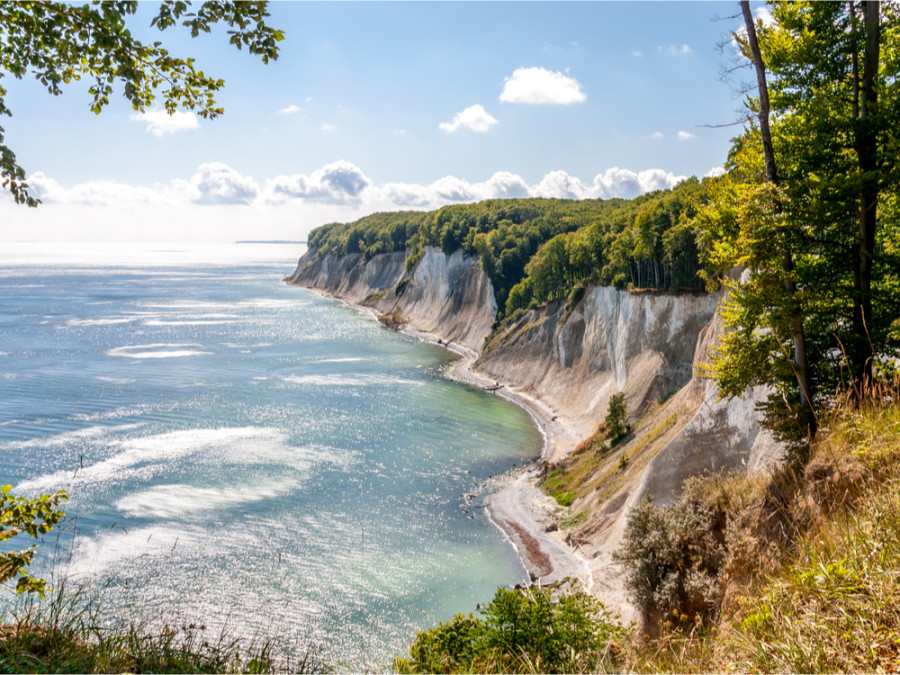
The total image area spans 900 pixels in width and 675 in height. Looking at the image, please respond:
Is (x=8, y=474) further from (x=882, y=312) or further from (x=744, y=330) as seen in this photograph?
(x=882, y=312)

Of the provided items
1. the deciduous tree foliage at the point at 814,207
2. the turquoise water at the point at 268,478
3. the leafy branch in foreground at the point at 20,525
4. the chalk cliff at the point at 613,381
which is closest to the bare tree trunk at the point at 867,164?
the deciduous tree foliage at the point at 814,207

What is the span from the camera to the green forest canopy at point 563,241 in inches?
2025

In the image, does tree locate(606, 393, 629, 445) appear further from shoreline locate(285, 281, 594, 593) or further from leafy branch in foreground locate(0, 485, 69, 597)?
leafy branch in foreground locate(0, 485, 69, 597)

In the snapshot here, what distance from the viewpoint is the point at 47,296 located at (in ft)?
497

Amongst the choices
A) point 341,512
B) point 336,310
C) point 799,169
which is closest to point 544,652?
point 799,169

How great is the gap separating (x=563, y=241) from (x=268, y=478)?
2057 inches

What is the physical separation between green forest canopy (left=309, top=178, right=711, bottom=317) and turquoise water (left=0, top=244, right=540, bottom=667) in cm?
1794

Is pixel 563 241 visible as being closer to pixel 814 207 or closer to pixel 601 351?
pixel 601 351

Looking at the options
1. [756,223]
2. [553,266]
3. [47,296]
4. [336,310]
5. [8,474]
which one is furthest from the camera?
[47,296]

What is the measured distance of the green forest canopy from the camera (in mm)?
51438

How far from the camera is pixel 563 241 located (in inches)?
3041

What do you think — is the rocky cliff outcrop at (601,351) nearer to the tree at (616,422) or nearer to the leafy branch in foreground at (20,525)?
the tree at (616,422)

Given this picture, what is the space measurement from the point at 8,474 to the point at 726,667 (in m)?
45.6

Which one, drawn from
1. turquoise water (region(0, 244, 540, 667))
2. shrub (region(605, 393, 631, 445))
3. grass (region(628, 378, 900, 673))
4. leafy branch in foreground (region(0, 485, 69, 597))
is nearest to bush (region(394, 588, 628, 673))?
turquoise water (region(0, 244, 540, 667))
